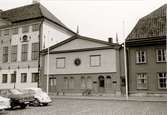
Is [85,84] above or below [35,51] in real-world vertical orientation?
below

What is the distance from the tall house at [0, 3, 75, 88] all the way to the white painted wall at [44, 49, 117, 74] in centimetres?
346

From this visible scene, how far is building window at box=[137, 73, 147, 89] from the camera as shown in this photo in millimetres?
29344

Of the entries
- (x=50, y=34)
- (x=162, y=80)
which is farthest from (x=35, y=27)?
(x=162, y=80)

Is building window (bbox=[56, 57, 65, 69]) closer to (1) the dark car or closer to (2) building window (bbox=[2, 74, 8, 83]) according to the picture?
(2) building window (bbox=[2, 74, 8, 83])

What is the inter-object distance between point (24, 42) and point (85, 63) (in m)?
13.2

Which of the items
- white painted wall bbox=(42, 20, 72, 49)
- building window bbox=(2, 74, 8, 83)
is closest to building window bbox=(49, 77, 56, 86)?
white painted wall bbox=(42, 20, 72, 49)

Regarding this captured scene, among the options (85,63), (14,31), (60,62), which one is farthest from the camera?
(14,31)

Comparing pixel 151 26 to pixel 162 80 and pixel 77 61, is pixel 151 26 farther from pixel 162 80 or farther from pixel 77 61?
pixel 77 61

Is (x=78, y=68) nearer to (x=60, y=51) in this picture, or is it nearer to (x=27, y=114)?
(x=60, y=51)

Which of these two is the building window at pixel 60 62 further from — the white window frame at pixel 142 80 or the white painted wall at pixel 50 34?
the white window frame at pixel 142 80

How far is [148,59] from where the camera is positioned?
1156 inches

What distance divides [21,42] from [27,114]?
2788 cm

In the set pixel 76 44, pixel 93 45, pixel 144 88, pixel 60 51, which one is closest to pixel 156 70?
pixel 144 88

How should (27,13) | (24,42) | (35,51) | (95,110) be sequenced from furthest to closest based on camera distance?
(27,13) → (24,42) → (35,51) → (95,110)
